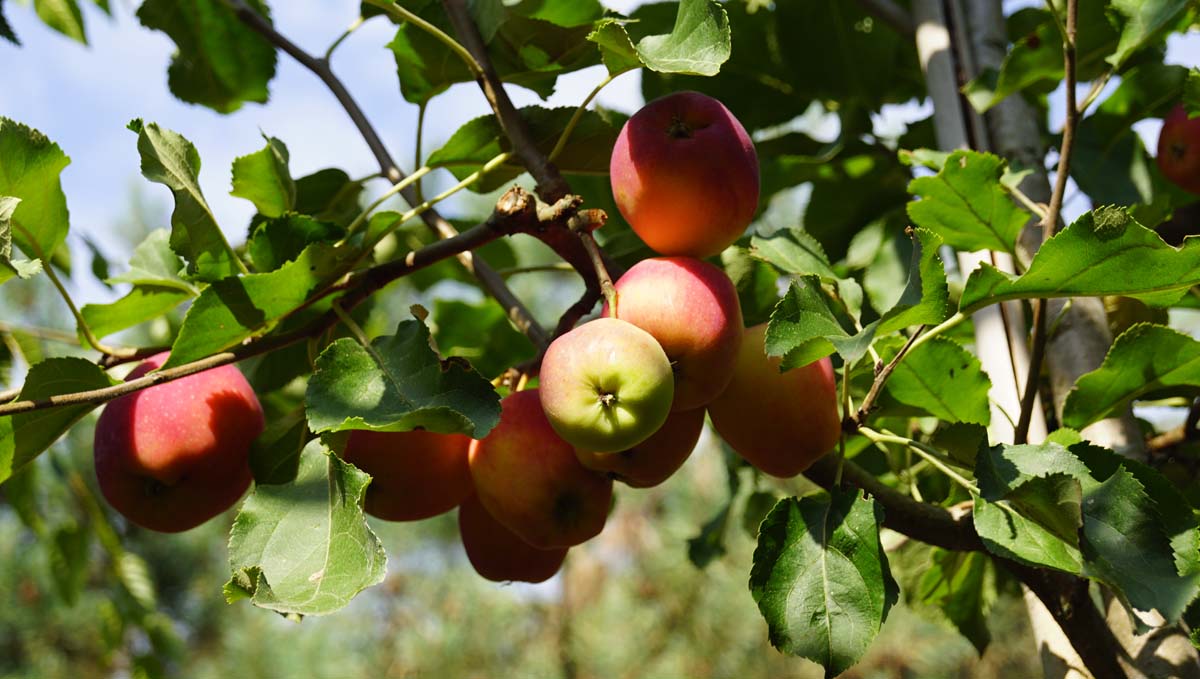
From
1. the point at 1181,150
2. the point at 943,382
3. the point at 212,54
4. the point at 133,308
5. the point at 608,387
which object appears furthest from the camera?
the point at 212,54

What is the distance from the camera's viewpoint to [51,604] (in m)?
4.96

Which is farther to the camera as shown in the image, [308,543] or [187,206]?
[187,206]

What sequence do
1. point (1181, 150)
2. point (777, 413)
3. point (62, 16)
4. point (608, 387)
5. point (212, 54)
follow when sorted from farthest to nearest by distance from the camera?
point (62, 16)
point (212, 54)
point (1181, 150)
point (777, 413)
point (608, 387)

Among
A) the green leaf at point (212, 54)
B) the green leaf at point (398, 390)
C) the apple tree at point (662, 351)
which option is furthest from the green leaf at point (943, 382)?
the green leaf at point (212, 54)

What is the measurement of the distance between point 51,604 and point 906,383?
5234 mm

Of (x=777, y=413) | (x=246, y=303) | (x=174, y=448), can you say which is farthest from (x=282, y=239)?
(x=777, y=413)

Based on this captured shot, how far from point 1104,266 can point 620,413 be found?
1.07 ft

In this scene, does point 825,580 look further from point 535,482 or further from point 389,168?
point 389,168

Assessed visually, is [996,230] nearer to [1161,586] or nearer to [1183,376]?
[1183,376]

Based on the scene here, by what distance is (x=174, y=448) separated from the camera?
0.81m

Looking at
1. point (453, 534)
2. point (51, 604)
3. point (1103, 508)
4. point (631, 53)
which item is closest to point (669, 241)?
point (631, 53)

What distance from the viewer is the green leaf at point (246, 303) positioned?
2.39 ft

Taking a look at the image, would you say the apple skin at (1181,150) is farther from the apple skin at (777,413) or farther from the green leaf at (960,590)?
the apple skin at (777,413)

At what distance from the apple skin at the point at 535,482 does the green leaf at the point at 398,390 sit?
0.21ft
